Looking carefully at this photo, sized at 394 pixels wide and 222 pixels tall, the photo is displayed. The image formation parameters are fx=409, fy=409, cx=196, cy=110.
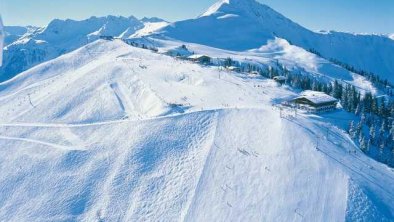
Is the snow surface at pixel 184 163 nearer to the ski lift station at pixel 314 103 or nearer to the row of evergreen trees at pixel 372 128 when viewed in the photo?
the row of evergreen trees at pixel 372 128

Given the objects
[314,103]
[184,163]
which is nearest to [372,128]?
[314,103]

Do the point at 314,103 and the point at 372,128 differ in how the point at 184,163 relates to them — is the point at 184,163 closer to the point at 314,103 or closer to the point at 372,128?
the point at 314,103

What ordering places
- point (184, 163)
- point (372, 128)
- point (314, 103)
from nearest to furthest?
point (184, 163) → point (372, 128) → point (314, 103)

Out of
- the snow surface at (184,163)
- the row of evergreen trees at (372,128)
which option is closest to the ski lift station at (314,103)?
the snow surface at (184,163)

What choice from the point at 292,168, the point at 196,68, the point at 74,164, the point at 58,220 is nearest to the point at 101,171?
the point at 74,164

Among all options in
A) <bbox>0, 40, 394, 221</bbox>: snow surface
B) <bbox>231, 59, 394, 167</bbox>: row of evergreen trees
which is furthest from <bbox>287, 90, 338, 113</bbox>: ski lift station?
<bbox>231, 59, 394, 167</bbox>: row of evergreen trees

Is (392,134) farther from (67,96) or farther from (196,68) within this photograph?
(67,96)

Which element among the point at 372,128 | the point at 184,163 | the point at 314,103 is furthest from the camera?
the point at 314,103
